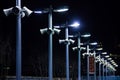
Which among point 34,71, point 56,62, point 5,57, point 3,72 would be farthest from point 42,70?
point 3,72

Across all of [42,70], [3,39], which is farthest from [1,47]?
[42,70]

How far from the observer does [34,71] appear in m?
94.4

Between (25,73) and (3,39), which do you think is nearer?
(3,39)

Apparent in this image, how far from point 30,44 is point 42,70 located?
12300mm

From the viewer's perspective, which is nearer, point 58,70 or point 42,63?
point 42,63

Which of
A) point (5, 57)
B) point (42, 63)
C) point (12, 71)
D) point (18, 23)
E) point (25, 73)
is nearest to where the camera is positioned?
point (18, 23)

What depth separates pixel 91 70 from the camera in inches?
1513

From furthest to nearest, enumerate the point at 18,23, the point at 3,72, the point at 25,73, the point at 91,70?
the point at 25,73 < the point at 3,72 < the point at 91,70 < the point at 18,23

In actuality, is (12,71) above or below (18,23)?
below

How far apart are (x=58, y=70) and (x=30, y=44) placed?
80.8 ft

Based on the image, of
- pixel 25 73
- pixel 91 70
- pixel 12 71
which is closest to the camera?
pixel 91 70

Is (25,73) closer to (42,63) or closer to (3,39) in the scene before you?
(42,63)

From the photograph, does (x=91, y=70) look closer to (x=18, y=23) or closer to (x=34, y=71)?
(x=18, y=23)

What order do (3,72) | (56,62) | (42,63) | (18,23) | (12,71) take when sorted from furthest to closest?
1. (56,62)
2. (42,63)
3. (12,71)
4. (3,72)
5. (18,23)
